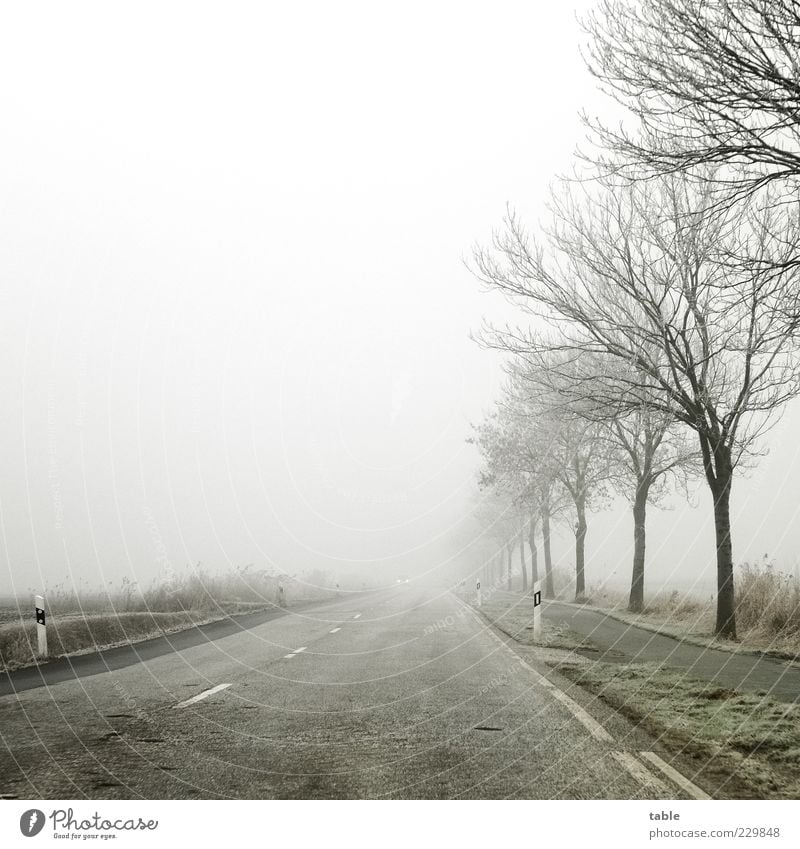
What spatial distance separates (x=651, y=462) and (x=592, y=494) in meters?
4.97

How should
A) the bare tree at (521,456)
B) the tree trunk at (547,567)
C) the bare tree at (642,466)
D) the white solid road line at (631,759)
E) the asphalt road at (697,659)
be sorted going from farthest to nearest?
the tree trunk at (547,567), the bare tree at (521,456), the bare tree at (642,466), the asphalt road at (697,659), the white solid road line at (631,759)

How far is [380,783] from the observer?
4.43 metres

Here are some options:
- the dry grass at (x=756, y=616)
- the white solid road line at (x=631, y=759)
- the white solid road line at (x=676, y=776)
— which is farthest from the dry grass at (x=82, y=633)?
the dry grass at (x=756, y=616)

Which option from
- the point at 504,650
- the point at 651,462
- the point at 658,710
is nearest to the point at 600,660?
the point at 504,650

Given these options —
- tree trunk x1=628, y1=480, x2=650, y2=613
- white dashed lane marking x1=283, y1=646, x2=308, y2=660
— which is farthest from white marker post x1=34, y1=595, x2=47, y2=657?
tree trunk x1=628, y1=480, x2=650, y2=613

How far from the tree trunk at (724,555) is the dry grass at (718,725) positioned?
182 inches

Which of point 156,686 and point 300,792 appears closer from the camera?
point 300,792

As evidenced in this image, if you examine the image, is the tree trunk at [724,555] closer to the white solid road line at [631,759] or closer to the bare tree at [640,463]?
the bare tree at [640,463]

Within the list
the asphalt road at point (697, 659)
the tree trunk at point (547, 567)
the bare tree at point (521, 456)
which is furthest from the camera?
the tree trunk at point (547, 567)

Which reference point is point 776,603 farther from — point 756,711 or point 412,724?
point 412,724

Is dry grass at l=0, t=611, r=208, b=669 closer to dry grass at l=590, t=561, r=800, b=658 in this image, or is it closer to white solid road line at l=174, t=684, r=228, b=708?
white solid road line at l=174, t=684, r=228, b=708

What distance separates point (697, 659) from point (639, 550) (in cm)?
1130

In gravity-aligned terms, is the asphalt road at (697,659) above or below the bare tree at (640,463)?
below

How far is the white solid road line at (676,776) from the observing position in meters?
4.33
